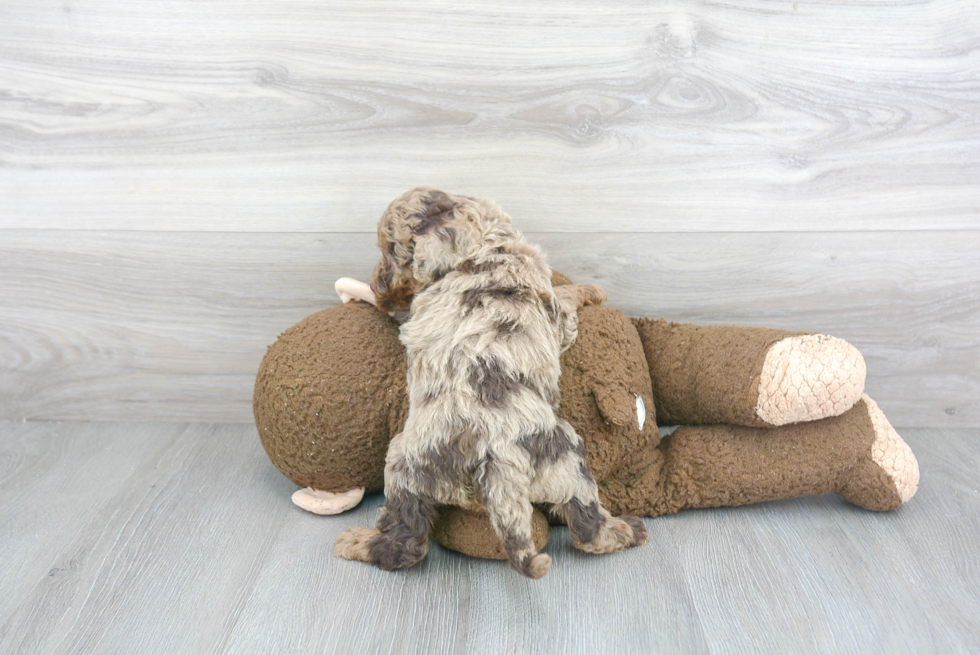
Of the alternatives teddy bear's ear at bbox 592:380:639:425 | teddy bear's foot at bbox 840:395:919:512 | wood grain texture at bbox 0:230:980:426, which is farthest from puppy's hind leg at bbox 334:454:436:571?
teddy bear's foot at bbox 840:395:919:512

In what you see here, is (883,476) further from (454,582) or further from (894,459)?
(454,582)

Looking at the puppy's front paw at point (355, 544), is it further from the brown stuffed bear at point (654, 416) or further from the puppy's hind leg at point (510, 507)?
the puppy's hind leg at point (510, 507)

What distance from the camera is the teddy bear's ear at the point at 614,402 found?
50.0 inches

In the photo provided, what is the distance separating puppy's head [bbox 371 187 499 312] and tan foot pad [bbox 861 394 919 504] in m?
0.86

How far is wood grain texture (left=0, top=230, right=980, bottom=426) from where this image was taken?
1.62 metres

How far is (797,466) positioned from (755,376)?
0.20 m

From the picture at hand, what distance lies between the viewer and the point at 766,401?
131 cm

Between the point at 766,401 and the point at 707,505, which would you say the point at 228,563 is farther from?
the point at 766,401

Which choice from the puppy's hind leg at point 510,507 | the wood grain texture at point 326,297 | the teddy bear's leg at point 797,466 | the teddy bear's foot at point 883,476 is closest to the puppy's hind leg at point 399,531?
the puppy's hind leg at point 510,507

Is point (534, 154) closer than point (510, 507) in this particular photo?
No

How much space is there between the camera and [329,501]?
4.65 ft

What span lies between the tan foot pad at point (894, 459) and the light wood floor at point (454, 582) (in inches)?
2.6

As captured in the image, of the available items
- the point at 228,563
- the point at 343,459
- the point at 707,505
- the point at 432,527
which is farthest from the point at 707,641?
the point at 228,563

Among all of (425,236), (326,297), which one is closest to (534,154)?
(425,236)
